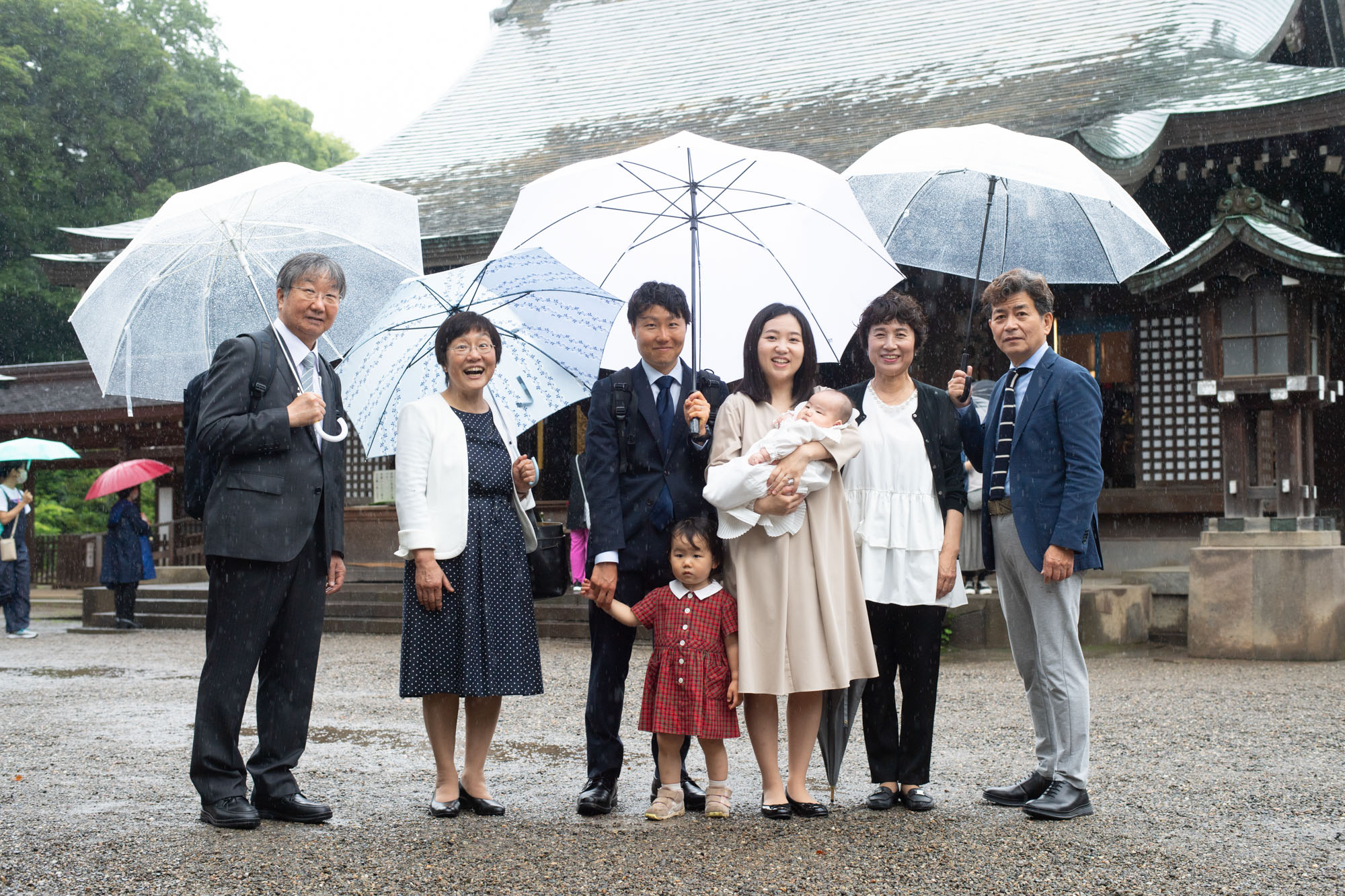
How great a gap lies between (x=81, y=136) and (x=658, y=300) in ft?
93.9

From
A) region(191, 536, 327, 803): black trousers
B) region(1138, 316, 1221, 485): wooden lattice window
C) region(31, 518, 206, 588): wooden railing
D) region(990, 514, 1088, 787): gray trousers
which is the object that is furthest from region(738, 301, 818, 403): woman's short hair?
region(31, 518, 206, 588): wooden railing

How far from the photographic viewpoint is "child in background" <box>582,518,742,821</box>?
3764 millimetres

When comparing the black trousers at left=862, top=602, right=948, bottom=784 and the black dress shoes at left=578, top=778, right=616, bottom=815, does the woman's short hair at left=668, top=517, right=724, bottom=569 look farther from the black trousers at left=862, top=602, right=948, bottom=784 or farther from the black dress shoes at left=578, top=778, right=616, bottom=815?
the black dress shoes at left=578, top=778, right=616, bottom=815

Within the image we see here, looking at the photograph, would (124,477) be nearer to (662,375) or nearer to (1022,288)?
(662,375)

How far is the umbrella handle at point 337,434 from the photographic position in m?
3.87

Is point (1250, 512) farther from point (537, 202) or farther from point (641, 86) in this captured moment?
point (641, 86)

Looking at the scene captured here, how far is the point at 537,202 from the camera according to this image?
436 centimetres

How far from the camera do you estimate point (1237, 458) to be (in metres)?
8.56

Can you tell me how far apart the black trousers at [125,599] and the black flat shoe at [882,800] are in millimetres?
9816

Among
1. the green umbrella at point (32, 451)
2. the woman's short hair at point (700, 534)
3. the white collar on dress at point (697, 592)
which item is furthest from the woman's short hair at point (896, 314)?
the green umbrella at point (32, 451)

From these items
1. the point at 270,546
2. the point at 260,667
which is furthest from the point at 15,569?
the point at 270,546

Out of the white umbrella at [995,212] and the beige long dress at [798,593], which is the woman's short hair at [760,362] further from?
the white umbrella at [995,212]

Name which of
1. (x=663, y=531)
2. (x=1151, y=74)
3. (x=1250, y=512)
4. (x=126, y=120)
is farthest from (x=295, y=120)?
(x=663, y=531)

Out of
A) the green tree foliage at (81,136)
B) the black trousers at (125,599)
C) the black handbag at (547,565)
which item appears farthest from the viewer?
the green tree foliage at (81,136)
